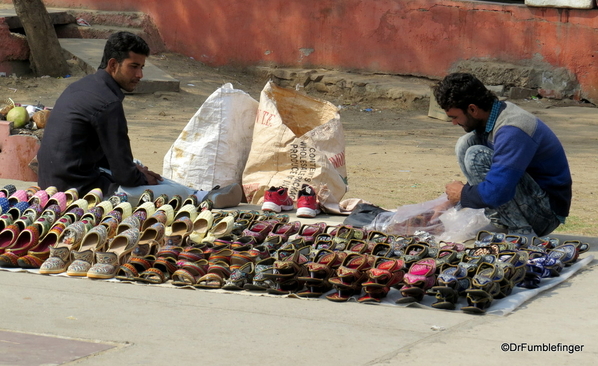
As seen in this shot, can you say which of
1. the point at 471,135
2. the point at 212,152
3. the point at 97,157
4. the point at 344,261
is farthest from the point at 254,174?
the point at 344,261

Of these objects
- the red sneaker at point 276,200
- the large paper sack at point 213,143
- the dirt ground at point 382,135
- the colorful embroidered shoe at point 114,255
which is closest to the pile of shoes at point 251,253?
the colorful embroidered shoe at point 114,255

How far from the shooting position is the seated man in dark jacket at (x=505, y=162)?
4.32 m

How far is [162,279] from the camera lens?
4113 mm

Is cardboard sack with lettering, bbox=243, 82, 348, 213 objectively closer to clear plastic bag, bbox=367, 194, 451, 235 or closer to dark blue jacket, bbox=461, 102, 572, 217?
clear plastic bag, bbox=367, 194, 451, 235

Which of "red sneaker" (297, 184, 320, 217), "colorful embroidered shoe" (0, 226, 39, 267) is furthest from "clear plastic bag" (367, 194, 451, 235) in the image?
"colorful embroidered shoe" (0, 226, 39, 267)

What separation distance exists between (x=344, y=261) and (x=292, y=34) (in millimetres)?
10569

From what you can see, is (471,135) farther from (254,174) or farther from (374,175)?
(374,175)

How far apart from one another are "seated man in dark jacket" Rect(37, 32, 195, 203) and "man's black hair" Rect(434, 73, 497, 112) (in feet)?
6.32

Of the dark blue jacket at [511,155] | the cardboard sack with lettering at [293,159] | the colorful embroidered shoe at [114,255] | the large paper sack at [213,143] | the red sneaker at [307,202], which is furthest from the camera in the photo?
the large paper sack at [213,143]

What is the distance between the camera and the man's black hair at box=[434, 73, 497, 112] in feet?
14.3

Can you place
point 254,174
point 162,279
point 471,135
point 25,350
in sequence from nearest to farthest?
point 25,350
point 162,279
point 471,135
point 254,174

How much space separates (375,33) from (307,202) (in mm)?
8457

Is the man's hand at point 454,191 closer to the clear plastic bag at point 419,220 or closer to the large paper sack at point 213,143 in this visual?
the clear plastic bag at point 419,220

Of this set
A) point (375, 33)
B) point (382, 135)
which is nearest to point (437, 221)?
point (382, 135)
